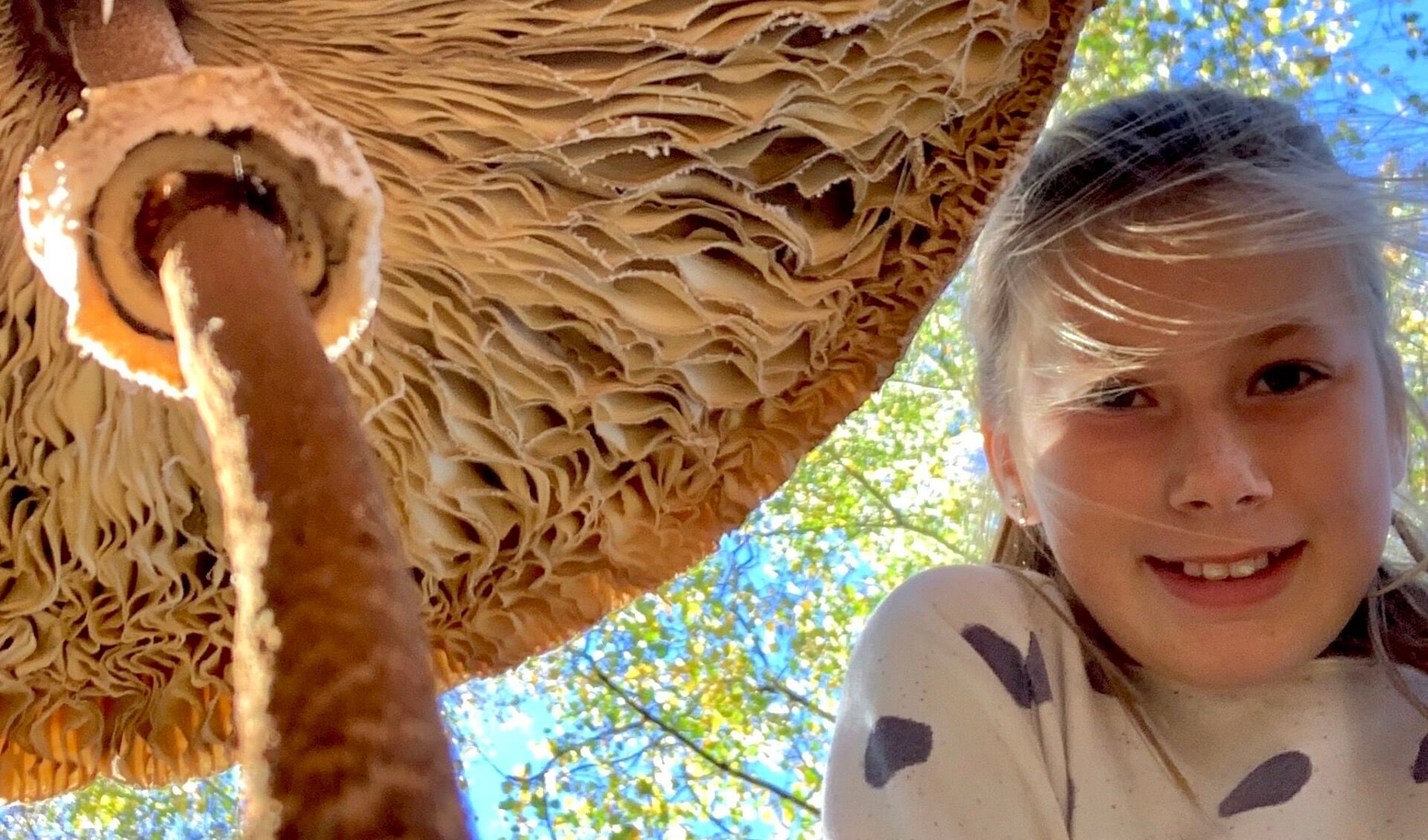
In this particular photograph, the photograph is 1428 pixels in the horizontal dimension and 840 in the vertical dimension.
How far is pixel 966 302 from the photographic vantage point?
1345 mm

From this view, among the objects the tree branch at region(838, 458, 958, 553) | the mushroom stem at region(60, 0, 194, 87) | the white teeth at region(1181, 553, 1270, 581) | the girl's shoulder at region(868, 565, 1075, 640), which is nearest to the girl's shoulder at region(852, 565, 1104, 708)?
the girl's shoulder at region(868, 565, 1075, 640)

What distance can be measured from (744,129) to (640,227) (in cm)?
15

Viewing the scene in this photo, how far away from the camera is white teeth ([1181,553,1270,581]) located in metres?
0.98

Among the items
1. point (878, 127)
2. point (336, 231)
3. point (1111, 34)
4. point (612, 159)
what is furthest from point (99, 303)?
point (1111, 34)

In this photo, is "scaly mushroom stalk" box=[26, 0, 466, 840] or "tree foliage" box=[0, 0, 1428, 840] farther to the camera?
"tree foliage" box=[0, 0, 1428, 840]

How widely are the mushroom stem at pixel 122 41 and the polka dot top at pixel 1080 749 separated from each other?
779 millimetres

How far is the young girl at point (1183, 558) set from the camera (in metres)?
0.96

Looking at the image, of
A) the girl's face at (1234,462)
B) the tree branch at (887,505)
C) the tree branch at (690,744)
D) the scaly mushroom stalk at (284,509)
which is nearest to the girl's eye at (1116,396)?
the girl's face at (1234,462)

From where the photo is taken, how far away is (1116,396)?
1.03 metres

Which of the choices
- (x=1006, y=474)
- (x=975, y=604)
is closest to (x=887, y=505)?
(x=1006, y=474)

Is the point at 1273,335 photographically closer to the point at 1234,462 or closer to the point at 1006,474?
the point at 1234,462

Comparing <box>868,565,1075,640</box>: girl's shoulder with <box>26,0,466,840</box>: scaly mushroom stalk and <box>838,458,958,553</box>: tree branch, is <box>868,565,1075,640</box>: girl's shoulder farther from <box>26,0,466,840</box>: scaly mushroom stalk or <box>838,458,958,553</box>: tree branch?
<box>838,458,958,553</box>: tree branch

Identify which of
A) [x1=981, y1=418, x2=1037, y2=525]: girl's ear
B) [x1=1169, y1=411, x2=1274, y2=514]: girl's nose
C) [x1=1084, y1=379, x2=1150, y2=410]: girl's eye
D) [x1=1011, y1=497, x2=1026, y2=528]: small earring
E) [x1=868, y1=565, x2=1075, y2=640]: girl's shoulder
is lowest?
[x1=1169, y1=411, x2=1274, y2=514]: girl's nose

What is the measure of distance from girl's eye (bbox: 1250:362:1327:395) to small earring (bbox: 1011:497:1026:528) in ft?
0.94
